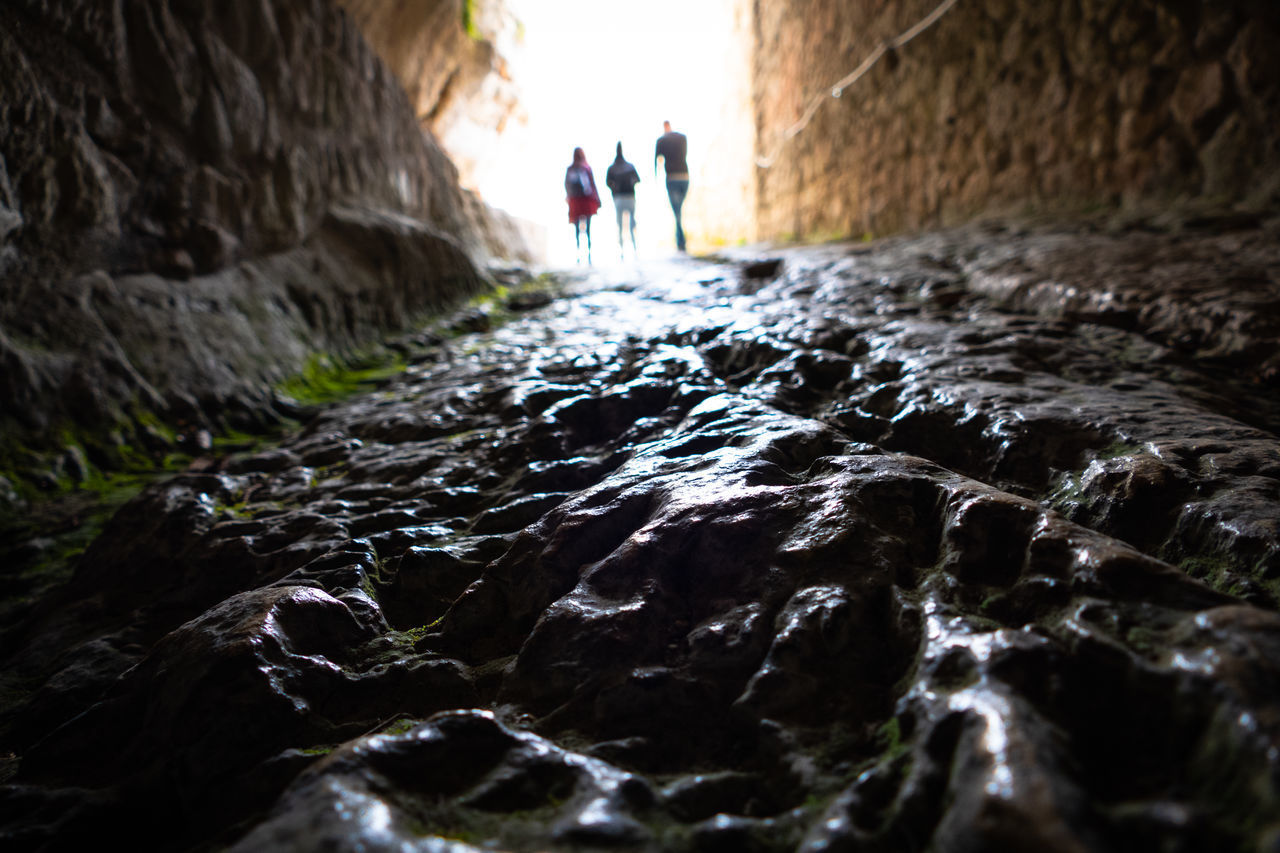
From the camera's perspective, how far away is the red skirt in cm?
952

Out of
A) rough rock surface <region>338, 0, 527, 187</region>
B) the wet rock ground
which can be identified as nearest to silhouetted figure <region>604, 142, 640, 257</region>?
rough rock surface <region>338, 0, 527, 187</region>

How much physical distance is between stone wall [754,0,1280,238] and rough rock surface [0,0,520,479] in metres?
4.95

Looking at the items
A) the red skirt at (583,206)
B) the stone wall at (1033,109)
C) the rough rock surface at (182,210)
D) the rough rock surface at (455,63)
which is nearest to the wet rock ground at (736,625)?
the rough rock surface at (182,210)

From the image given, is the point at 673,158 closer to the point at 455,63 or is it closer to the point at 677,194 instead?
the point at 677,194

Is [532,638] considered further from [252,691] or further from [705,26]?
[705,26]

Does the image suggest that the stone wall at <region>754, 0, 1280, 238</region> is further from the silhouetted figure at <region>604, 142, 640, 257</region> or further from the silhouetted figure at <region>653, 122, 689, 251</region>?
the silhouetted figure at <region>604, 142, 640, 257</region>

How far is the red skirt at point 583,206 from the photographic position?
375 inches

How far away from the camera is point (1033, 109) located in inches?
212

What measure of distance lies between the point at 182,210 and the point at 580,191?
615 cm

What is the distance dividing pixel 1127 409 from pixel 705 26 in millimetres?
13978

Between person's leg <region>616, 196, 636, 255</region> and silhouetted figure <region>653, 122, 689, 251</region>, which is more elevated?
silhouetted figure <region>653, 122, 689, 251</region>

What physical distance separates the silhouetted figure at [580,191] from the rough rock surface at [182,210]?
3587mm

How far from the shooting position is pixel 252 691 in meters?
1.46

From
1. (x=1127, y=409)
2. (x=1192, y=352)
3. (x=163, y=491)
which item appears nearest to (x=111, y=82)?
(x=163, y=491)
